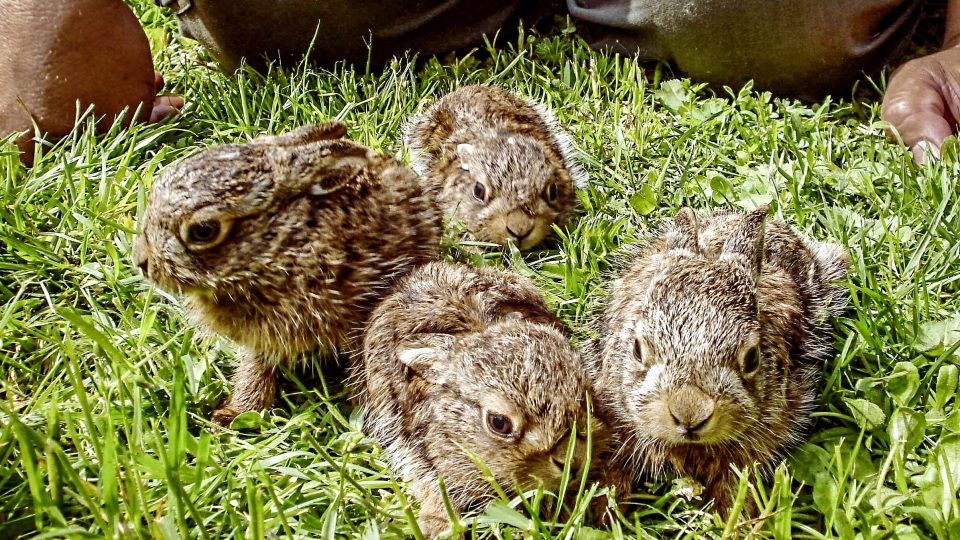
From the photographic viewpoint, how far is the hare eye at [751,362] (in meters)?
2.47

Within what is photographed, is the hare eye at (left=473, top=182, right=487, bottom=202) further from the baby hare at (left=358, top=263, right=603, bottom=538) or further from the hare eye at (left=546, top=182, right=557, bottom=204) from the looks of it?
the baby hare at (left=358, top=263, right=603, bottom=538)

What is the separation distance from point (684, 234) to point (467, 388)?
120cm

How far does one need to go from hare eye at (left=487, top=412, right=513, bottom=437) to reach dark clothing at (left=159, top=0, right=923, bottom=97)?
11.0 ft

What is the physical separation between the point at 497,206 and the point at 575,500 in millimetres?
1762

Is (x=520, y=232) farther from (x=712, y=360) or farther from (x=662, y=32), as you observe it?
(x=662, y=32)

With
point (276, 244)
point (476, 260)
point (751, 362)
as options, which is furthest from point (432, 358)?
point (476, 260)

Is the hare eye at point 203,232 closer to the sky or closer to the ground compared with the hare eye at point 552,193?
closer to the sky

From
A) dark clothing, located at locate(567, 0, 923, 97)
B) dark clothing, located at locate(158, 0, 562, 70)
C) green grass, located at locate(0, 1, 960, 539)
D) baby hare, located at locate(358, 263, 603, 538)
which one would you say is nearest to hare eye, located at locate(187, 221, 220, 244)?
green grass, located at locate(0, 1, 960, 539)

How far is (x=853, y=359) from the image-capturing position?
306cm

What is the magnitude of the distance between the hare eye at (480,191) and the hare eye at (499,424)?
1.71 m

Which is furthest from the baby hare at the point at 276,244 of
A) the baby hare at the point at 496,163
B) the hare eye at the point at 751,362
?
the hare eye at the point at 751,362

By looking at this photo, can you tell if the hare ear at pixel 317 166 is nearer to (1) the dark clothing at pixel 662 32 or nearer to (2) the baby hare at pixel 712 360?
(2) the baby hare at pixel 712 360

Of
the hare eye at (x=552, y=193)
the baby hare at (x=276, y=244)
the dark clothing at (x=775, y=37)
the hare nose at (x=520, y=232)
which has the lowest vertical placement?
the hare nose at (x=520, y=232)

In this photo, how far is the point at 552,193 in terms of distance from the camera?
3.99 metres
